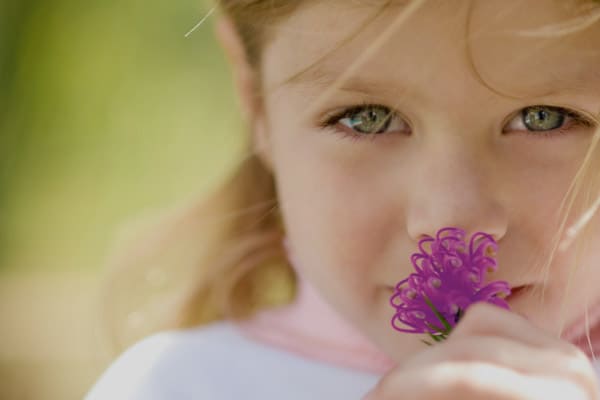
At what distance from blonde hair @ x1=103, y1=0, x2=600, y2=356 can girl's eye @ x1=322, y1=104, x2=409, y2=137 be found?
333 mm

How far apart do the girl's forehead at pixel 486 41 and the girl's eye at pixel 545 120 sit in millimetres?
49

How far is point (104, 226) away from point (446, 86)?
201 centimetres

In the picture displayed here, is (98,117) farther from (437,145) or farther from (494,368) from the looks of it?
(494,368)

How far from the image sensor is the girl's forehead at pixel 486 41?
0.86 meters

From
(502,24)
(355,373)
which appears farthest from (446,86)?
(355,373)

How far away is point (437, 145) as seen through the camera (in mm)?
900

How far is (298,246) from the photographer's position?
1.07 m

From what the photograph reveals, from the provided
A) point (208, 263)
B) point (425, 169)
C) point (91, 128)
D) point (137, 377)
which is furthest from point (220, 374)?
point (91, 128)

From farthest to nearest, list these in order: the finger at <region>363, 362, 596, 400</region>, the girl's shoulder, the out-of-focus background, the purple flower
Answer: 1. the out-of-focus background
2. the girl's shoulder
3. the purple flower
4. the finger at <region>363, 362, 596, 400</region>

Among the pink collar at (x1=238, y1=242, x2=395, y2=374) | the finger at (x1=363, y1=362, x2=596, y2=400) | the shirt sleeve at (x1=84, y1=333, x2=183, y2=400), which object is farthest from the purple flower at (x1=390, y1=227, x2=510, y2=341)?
the shirt sleeve at (x1=84, y1=333, x2=183, y2=400)

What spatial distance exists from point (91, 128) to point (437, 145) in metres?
2.13

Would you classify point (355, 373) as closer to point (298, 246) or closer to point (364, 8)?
point (298, 246)

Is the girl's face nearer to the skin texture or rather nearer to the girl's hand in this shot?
the skin texture

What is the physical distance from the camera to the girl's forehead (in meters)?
0.86
